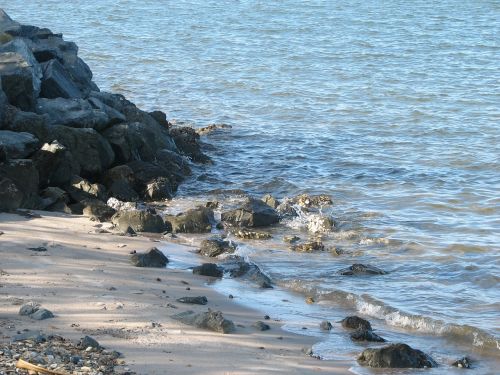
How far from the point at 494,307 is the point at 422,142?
9.09 meters

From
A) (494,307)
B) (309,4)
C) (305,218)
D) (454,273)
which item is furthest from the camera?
(309,4)

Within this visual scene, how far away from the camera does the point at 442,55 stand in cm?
2939

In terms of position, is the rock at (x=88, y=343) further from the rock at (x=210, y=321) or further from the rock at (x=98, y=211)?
the rock at (x=98, y=211)

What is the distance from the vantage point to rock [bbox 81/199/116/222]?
13.1 m

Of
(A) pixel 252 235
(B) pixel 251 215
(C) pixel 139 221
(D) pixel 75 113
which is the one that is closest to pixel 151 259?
(C) pixel 139 221

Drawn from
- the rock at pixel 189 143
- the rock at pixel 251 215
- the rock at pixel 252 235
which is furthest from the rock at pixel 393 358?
the rock at pixel 189 143

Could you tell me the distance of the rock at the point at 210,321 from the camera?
895 centimetres

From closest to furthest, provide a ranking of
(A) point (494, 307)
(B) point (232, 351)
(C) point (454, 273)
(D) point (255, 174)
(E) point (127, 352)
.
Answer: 1. (E) point (127, 352)
2. (B) point (232, 351)
3. (A) point (494, 307)
4. (C) point (454, 273)
5. (D) point (255, 174)

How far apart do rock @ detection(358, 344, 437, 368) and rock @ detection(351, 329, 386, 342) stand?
0.51 metres

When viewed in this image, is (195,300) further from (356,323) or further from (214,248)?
(214,248)

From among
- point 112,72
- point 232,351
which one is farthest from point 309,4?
point 232,351

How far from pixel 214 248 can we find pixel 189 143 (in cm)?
602

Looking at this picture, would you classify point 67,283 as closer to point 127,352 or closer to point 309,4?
point 127,352

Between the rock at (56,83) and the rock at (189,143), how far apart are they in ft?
7.16
